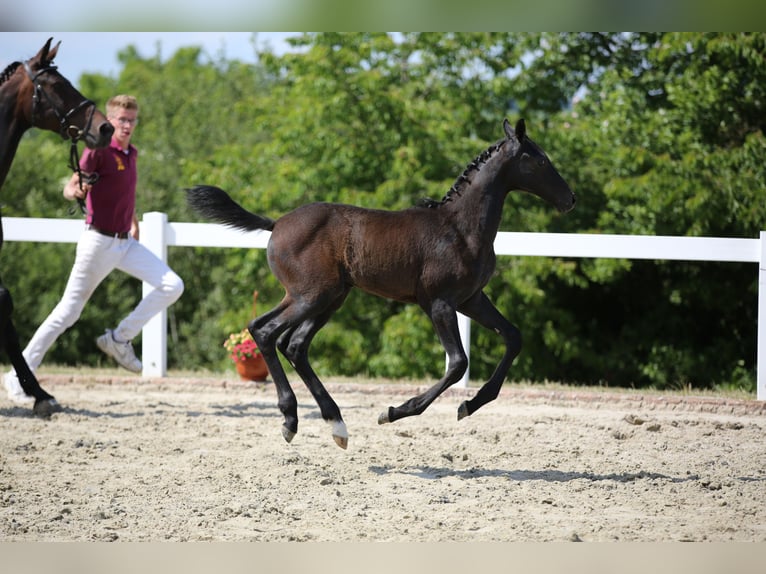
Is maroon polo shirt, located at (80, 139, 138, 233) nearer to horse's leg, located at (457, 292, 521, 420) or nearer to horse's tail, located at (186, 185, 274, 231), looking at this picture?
horse's tail, located at (186, 185, 274, 231)

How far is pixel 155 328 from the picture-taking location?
9.20m

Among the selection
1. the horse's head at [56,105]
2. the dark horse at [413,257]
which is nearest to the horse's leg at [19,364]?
the horse's head at [56,105]

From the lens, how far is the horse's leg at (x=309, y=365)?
5742mm

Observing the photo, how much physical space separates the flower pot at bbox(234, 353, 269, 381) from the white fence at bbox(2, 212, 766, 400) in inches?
33.7

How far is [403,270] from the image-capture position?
18.6ft

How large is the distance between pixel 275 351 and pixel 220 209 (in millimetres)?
954

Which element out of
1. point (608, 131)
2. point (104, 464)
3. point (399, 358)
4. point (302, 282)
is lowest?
point (399, 358)

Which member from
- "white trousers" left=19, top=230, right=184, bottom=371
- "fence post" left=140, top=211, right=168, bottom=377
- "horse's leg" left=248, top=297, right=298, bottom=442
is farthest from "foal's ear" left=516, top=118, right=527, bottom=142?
"fence post" left=140, top=211, right=168, bottom=377

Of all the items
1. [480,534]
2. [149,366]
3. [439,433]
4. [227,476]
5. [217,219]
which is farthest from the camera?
[149,366]

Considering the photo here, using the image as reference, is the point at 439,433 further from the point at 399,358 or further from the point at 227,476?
the point at 399,358

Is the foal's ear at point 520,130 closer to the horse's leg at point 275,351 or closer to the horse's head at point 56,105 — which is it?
the horse's leg at point 275,351

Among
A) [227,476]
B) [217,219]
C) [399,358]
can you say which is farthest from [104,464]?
[399,358]

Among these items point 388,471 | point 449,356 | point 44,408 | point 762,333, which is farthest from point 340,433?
point 762,333

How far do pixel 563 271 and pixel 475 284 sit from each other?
27.5 ft
